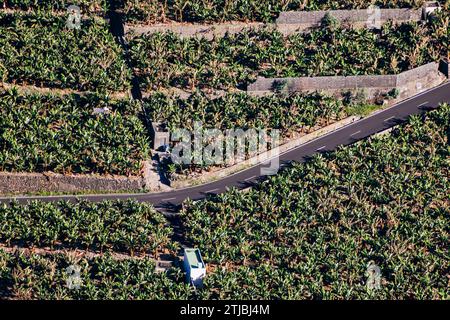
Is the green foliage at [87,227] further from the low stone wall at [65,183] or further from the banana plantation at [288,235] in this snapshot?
the low stone wall at [65,183]

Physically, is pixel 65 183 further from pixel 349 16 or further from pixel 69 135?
pixel 349 16

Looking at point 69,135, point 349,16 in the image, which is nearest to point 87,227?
point 69,135

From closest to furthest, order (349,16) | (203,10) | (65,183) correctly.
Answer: (65,183), (203,10), (349,16)

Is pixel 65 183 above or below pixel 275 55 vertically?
below

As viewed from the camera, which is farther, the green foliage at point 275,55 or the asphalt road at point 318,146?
the green foliage at point 275,55

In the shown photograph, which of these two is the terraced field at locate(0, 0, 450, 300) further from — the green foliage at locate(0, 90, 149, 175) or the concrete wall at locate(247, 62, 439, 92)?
the concrete wall at locate(247, 62, 439, 92)

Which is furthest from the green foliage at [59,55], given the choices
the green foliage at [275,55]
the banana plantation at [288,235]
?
the banana plantation at [288,235]

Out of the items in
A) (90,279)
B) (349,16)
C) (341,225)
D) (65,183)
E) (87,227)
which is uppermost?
(349,16)
